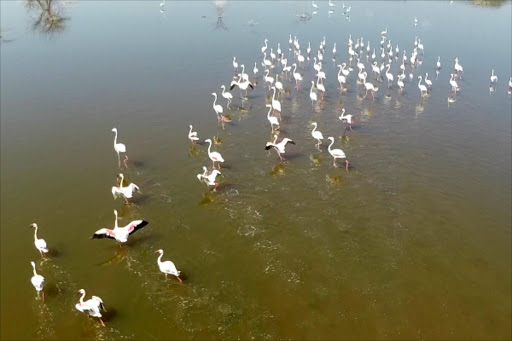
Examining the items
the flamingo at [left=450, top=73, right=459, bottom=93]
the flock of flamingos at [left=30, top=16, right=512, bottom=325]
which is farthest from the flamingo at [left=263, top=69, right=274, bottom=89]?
the flamingo at [left=450, top=73, right=459, bottom=93]

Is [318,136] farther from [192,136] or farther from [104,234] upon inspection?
[104,234]

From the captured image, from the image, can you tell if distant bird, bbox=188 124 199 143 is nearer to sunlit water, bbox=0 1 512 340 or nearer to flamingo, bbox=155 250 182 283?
sunlit water, bbox=0 1 512 340

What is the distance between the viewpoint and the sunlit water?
13.2 m

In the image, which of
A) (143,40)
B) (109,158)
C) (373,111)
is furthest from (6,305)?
(143,40)

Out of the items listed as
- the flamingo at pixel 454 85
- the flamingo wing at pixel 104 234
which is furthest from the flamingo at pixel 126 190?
the flamingo at pixel 454 85

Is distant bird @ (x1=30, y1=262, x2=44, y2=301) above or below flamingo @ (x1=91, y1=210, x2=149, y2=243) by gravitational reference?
below

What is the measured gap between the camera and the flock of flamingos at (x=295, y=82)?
1499cm

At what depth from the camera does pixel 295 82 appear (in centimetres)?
2969

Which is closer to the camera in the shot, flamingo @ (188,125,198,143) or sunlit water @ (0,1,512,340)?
sunlit water @ (0,1,512,340)

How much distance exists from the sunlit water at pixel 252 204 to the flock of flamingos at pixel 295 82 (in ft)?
1.62

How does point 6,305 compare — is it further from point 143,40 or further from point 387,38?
point 387,38

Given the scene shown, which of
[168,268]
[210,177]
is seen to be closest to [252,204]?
[210,177]

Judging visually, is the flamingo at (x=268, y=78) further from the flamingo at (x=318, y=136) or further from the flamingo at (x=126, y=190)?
the flamingo at (x=126, y=190)

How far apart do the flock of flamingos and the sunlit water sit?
49 centimetres
